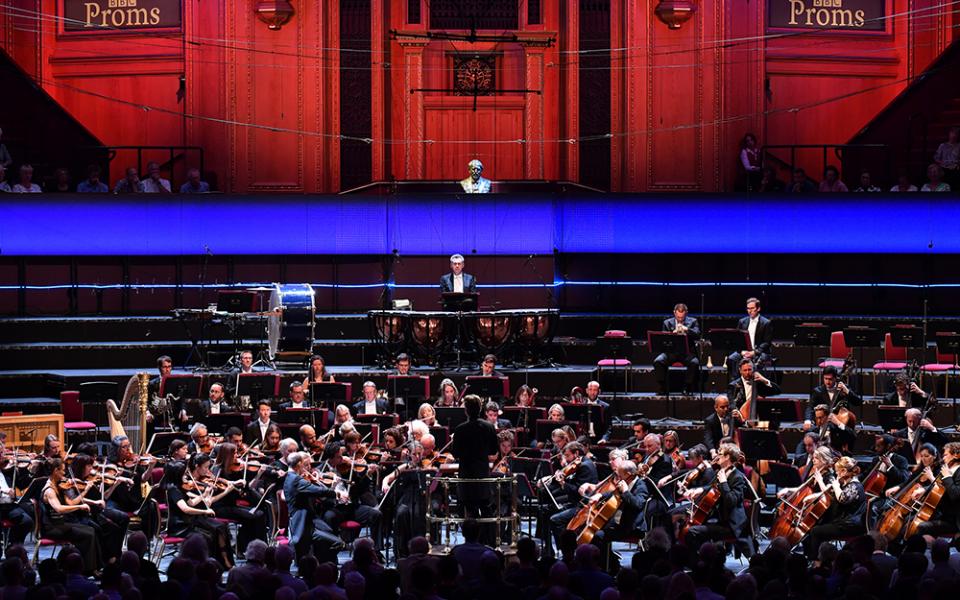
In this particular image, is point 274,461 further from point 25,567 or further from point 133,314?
point 133,314

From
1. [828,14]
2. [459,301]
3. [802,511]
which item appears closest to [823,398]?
[802,511]

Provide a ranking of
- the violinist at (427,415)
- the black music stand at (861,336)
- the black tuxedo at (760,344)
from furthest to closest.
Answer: the black tuxedo at (760,344)
the black music stand at (861,336)
the violinist at (427,415)

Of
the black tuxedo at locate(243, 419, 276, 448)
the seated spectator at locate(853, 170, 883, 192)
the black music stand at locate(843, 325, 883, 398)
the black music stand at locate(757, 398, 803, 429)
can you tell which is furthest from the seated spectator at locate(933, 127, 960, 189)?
the black tuxedo at locate(243, 419, 276, 448)

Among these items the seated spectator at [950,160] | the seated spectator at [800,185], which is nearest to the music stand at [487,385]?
the seated spectator at [800,185]

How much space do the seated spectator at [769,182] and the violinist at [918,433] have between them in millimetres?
6046

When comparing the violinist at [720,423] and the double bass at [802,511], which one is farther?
the violinist at [720,423]

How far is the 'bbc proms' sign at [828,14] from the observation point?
65.7 feet

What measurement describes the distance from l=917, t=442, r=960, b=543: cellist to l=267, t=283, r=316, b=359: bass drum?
7.58m

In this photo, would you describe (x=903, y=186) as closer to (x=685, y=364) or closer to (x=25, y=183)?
(x=685, y=364)

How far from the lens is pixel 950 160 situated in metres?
18.6

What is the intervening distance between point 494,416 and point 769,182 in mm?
6995

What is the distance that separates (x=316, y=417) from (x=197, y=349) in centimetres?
308

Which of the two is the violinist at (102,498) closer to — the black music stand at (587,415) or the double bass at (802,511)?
the black music stand at (587,415)

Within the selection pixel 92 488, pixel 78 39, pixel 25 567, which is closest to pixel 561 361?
pixel 92 488
